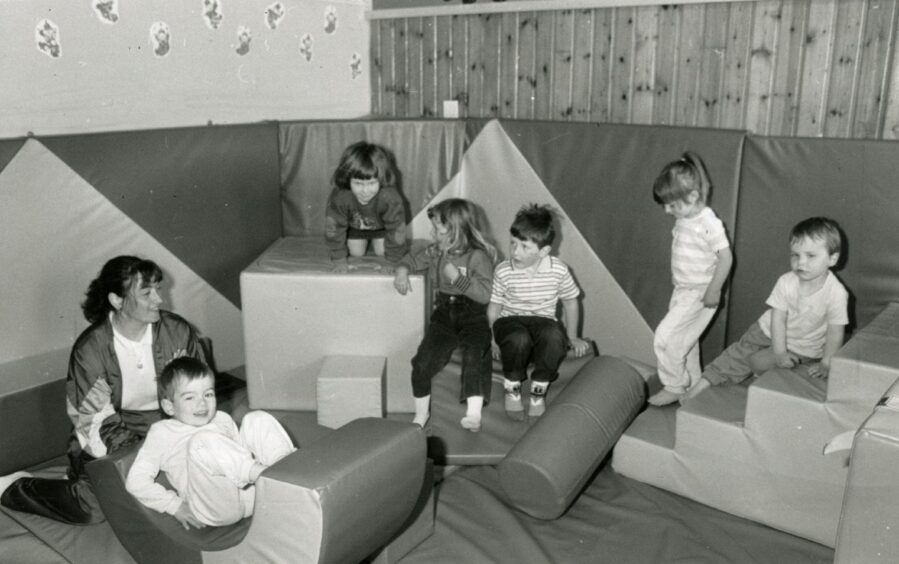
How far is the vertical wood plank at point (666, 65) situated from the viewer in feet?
15.4

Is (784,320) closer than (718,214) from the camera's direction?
Yes

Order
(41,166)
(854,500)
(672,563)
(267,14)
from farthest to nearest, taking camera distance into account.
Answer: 1. (267,14)
2. (41,166)
3. (672,563)
4. (854,500)

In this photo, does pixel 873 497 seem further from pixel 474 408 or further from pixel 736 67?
pixel 736 67

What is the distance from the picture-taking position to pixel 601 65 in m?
5.01

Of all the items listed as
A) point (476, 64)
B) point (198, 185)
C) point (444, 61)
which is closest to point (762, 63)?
point (476, 64)

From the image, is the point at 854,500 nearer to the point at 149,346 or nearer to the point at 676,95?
the point at 149,346

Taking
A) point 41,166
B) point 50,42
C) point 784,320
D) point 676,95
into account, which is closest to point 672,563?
point 784,320

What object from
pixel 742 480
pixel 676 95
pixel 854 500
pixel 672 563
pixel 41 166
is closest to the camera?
pixel 854 500

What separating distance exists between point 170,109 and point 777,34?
3568mm

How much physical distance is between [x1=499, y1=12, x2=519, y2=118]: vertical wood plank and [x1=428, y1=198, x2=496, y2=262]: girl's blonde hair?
1266 millimetres

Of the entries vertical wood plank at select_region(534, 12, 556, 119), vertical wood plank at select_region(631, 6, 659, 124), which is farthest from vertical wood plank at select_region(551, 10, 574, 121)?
vertical wood plank at select_region(631, 6, 659, 124)

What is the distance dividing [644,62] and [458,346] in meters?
2.07

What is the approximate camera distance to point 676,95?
475 centimetres

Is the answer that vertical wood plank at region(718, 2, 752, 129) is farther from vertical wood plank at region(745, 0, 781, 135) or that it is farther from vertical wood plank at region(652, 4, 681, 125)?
vertical wood plank at region(652, 4, 681, 125)
